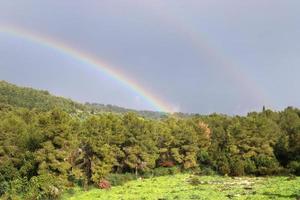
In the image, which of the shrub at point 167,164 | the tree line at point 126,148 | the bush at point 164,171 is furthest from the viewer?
the shrub at point 167,164

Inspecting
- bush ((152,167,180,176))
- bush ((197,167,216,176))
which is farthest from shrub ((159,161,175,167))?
bush ((197,167,216,176))

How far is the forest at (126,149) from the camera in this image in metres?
79.9

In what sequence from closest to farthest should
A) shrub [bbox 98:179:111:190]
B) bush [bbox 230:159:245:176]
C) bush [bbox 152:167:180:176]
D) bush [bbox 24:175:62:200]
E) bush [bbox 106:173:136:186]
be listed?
bush [bbox 24:175:62:200] → shrub [bbox 98:179:111:190] → bush [bbox 106:173:136:186] → bush [bbox 230:159:245:176] → bush [bbox 152:167:180:176]

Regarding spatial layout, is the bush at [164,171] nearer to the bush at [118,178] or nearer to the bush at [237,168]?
the bush at [118,178]

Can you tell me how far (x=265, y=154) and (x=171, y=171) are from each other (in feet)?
69.3

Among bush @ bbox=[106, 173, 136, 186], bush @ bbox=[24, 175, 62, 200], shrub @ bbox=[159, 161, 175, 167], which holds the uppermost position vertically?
shrub @ bbox=[159, 161, 175, 167]

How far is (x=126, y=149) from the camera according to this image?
99.6 metres

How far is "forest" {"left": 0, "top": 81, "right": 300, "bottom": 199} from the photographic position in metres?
79.9

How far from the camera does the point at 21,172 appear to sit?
3246 inches

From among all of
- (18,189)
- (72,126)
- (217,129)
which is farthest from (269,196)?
(217,129)

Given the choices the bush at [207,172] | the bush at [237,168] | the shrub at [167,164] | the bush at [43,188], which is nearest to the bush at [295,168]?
the bush at [237,168]

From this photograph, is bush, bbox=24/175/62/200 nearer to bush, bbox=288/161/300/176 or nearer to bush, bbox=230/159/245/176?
bush, bbox=230/159/245/176

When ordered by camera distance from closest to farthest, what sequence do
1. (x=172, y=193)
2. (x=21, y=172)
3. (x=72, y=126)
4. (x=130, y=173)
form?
(x=172, y=193)
(x=21, y=172)
(x=72, y=126)
(x=130, y=173)

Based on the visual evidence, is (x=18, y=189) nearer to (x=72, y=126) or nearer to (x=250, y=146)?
(x=72, y=126)
